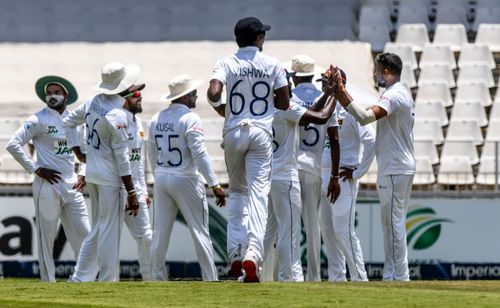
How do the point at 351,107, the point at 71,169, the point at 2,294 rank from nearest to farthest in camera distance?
the point at 2,294 → the point at 351,107 → the point at 71,169

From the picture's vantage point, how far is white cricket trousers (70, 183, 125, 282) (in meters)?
13.3

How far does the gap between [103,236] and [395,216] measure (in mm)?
2555

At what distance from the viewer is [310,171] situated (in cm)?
1351

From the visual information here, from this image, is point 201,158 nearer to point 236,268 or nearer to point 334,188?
point 334,188

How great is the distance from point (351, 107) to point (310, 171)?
167 cm

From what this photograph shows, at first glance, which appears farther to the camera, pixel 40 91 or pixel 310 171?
pixel 40 91

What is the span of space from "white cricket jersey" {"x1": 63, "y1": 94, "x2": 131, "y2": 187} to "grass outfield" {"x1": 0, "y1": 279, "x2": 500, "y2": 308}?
1772 millimetres

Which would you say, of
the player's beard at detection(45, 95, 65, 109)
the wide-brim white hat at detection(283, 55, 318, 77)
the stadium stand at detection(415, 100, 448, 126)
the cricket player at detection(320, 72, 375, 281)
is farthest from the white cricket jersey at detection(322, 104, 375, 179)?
the stadium stand at detection(415, 100, 448, 126)

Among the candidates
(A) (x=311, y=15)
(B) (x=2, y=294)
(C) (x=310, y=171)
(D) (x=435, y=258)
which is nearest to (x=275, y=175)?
(C) (x=310, y=171)

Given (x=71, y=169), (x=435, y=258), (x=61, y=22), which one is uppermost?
(x=61, y=22)

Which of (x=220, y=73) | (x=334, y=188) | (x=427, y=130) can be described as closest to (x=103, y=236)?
(x=334, y=188)

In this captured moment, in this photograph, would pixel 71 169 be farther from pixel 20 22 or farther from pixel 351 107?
pixel 20 22

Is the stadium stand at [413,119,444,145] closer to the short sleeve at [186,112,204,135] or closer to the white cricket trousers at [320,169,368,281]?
the white cricket trousers at [320,169,368,281]

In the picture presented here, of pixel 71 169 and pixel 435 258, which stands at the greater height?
pixel 71 169
